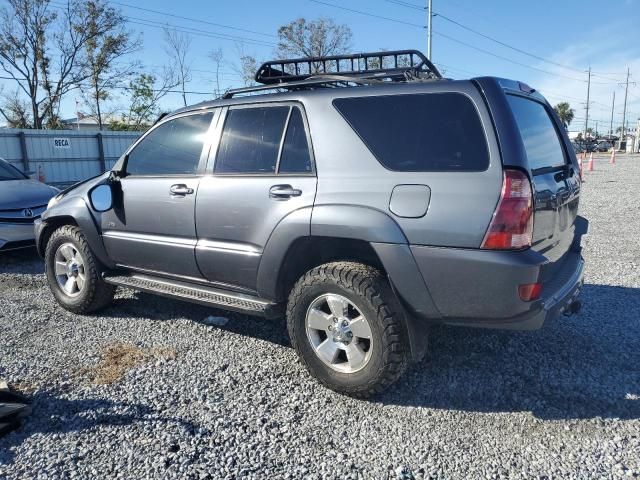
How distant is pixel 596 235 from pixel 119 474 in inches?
302

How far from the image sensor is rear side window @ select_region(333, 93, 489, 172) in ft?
9.21

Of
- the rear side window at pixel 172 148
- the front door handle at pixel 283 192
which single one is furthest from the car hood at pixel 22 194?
the front door handle at pixel 283 192

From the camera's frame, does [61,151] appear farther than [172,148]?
Yes

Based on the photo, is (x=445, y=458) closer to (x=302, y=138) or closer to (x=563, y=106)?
(x=302, y=138)

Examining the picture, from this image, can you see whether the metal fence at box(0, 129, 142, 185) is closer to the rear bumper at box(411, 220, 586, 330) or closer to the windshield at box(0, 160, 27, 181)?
the windshield at box(0, 160, 27, 181)

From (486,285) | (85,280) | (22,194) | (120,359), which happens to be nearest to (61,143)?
(22,194)

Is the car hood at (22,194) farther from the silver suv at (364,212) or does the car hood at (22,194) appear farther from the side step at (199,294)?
the silver suv at (364,212)

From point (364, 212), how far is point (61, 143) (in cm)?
1759

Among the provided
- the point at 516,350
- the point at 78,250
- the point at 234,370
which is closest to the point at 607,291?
the point at 516,350

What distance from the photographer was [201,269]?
152 inches

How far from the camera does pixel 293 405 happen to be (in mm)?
3123

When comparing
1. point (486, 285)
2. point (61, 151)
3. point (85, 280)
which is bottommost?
point (85, 280)

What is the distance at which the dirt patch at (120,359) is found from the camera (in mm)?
3513

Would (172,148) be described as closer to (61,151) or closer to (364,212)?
(364,212)
